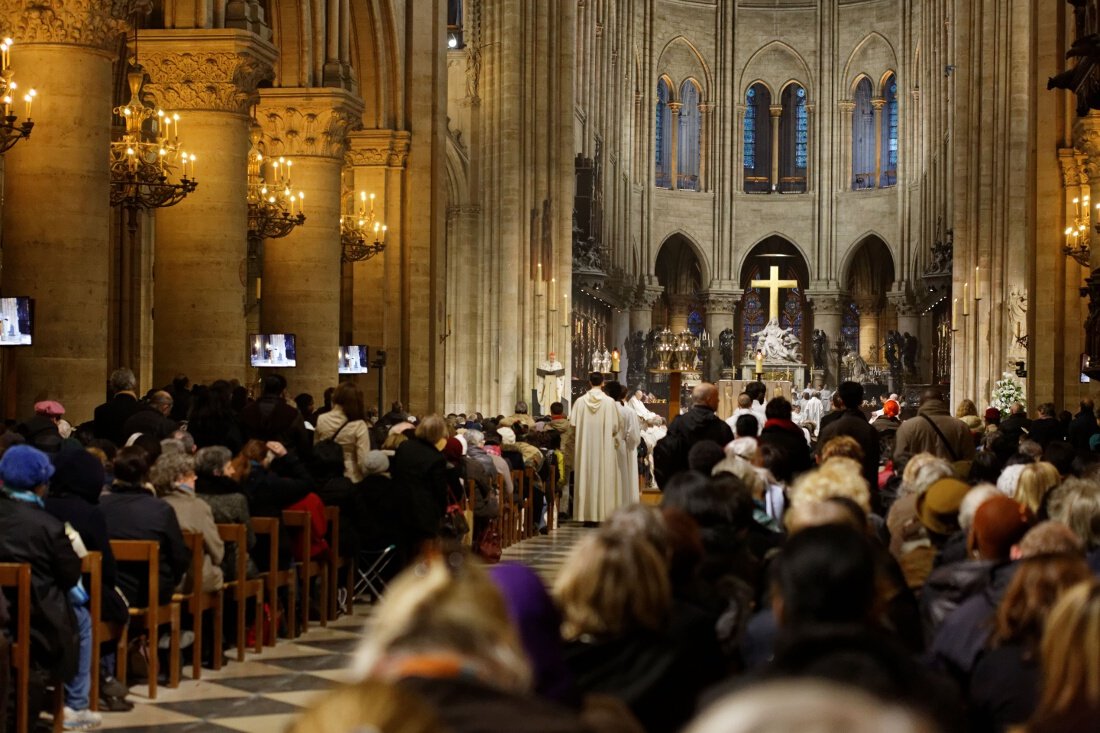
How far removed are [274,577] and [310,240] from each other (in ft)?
32.8

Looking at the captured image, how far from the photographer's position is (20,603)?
7402mm

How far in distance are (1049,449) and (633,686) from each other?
8.05 meters

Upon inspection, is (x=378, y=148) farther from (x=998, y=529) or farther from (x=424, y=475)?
(x=998, y=529)

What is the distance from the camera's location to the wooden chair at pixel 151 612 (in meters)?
8.73

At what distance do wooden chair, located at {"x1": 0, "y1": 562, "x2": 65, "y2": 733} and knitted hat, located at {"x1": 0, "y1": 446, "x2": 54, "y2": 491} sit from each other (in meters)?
0.35

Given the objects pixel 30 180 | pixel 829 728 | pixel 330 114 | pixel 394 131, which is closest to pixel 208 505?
pixel 30 180

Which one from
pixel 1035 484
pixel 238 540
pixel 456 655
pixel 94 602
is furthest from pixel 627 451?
pixel 456 655

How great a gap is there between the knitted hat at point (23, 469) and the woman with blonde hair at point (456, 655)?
5.48 m

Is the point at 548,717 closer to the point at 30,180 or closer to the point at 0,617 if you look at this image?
the point at 0,617

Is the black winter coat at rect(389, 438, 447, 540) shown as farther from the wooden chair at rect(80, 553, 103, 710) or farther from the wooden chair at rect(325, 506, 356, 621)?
the wooden chair at rect(80, 553, 103, 710)

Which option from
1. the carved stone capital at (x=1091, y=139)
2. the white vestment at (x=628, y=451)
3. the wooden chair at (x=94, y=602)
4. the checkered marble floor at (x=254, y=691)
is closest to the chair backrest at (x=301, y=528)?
the checkered marble floor at (x=254, y=691)

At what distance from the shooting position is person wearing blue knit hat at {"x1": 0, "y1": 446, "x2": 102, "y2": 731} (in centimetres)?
755

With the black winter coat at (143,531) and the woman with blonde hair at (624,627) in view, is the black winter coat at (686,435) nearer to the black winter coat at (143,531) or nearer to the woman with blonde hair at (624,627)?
the black winter coat at (143,531)

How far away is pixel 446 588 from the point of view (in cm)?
238
